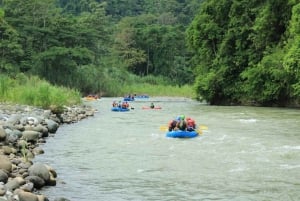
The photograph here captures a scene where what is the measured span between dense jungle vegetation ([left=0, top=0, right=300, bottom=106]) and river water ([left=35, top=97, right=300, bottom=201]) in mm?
13247

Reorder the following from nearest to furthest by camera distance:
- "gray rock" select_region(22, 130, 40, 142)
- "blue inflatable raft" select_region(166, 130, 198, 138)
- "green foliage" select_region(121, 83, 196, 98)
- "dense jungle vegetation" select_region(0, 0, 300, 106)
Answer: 1. "gray rock" select_region(22, 130, 40, 142)
2. "blue inflatable raft" select_region(166, 130, 198, 138)
3. "dense jungle vegetation" select_region(0, 0, 300, 106)
4. "green foliage" select_region(121, 83, 196, 98)

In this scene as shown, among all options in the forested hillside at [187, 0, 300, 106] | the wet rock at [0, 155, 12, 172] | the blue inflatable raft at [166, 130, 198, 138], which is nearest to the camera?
the wet rock at [0, 155, 12, 172]

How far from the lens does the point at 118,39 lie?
6850cm

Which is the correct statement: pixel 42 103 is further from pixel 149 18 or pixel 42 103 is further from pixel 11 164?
pixel 149 18

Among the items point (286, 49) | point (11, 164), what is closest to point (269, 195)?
point (11, 164)

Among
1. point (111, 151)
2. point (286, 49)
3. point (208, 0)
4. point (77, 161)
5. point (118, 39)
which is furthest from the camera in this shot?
point (118, 39)

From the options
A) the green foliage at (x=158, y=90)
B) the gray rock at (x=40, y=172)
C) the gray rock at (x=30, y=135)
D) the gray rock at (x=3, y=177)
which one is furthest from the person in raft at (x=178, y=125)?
the green foliage at (x=158, y=90)

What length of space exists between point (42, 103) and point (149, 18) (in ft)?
207

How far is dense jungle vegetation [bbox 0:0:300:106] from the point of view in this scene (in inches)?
1282

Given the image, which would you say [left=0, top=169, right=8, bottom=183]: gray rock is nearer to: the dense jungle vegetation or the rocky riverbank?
the rocky riverbank

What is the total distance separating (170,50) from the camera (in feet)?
221

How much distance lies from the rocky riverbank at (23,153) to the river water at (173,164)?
0.28 meters

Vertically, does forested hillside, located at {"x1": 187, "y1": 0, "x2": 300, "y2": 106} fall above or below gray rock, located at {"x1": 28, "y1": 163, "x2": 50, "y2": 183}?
above

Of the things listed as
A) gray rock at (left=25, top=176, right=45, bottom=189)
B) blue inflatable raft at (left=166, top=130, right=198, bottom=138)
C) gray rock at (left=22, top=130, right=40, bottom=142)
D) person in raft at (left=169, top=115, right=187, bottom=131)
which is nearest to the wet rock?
gray rock at (left=25, top=176, right=45, bottom=189)
